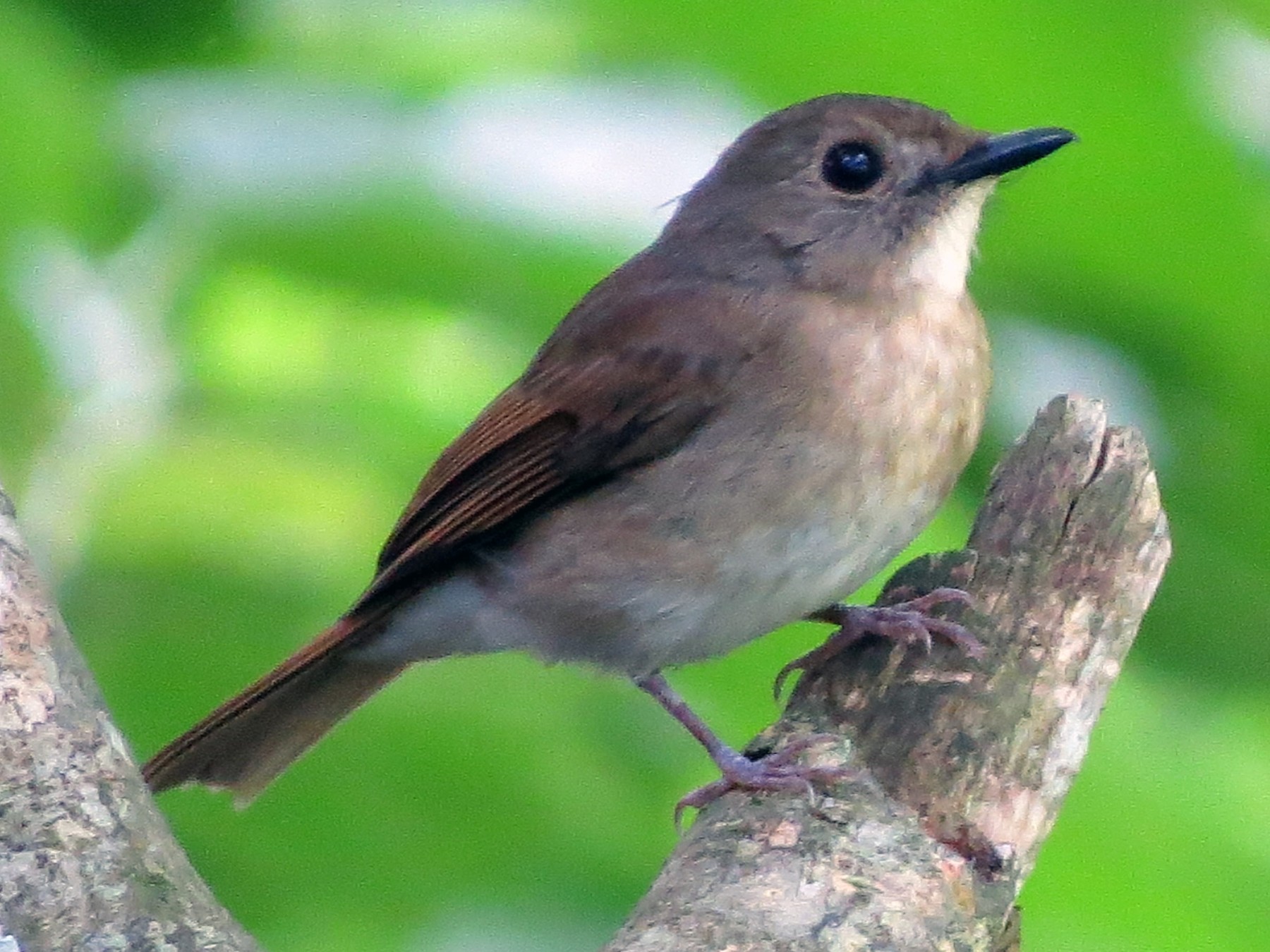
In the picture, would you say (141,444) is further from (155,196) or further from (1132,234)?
(1132,234)

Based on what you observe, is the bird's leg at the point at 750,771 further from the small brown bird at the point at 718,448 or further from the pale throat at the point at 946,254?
the pale throat at the point at 946,254

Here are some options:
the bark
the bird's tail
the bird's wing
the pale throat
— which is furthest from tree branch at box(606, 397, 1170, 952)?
the bird's tail

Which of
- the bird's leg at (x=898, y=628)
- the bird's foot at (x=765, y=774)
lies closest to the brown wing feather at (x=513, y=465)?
the bird's leg at (x=898, y=628)

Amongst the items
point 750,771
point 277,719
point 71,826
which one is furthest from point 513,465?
point 71,826

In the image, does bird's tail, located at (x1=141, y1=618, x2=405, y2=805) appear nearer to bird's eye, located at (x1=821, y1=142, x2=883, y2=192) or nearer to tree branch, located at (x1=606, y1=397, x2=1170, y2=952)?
tree branch, located at (x1=606, y1=397, x2=1170, y2=952)

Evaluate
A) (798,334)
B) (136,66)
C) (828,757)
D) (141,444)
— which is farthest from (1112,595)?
(136,66)
